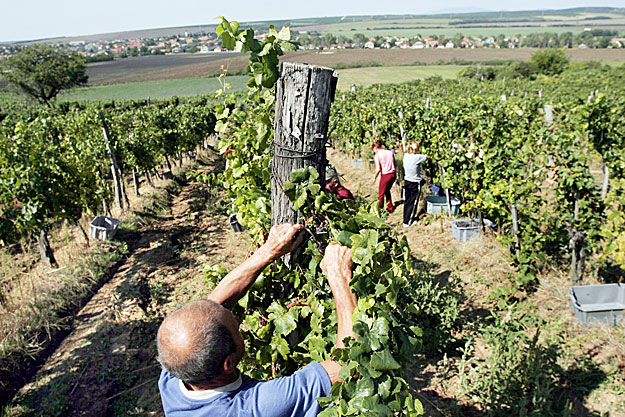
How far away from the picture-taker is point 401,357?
1.66 meters

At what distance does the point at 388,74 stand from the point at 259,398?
48.1 m

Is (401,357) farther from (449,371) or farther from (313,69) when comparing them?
(449,371)

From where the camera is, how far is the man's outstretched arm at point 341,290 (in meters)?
1.67

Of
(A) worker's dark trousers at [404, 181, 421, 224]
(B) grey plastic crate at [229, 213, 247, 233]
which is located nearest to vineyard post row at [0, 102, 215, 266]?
(B) grey plastic crate at [229, 213, 247, 233]

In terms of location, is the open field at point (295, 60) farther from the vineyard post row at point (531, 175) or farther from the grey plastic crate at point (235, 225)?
the grey plastic crate at point (235, 225)

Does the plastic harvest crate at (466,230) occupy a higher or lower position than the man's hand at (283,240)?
lower

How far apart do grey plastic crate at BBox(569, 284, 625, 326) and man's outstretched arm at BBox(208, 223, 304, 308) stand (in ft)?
12.9

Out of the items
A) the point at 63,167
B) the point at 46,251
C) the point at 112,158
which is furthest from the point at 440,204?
the point at 112,158

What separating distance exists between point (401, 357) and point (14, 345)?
4680mm

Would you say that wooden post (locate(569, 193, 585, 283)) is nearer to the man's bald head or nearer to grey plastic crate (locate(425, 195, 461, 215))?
grey plastic crate (locate(425, 195, 461, 215))

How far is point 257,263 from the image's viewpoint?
193cm

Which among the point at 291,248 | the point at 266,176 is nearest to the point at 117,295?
the point at 266,176

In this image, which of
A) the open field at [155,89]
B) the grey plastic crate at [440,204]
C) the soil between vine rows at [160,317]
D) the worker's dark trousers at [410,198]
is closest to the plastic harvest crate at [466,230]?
the soil between vine rows at [160,317]

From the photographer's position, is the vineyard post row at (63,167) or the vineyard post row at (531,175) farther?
the vineyard post row at (63,167)
